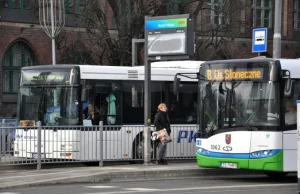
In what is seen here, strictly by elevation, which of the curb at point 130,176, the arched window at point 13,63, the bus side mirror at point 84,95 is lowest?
the curb at point 130,176

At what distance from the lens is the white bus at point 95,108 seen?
68.9 ft

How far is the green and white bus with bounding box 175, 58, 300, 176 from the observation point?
17672 millimetres

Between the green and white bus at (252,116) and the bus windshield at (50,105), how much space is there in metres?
4.28

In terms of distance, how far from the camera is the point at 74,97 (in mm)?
21672

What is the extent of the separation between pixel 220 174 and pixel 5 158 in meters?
5.51

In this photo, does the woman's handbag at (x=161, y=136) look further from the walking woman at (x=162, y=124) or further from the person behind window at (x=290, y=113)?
the person behind window at (x=290, y=113)

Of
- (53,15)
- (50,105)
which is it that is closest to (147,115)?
(50,105)

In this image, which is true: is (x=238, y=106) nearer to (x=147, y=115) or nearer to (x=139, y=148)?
(x=147, y=115)

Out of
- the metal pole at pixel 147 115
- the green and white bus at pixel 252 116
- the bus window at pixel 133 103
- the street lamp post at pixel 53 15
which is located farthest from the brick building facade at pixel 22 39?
the green and white bus at pixel 252 116

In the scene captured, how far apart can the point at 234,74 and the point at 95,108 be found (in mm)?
4981

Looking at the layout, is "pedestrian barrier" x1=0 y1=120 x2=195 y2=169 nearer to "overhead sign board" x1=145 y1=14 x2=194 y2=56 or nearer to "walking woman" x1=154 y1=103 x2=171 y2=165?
"walking woman" x1=154 y1=103 x2=171 y2=165

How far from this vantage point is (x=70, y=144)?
68.9 feet

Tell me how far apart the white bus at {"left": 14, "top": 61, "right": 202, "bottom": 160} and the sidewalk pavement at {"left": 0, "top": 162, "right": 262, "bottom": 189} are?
0.77 m

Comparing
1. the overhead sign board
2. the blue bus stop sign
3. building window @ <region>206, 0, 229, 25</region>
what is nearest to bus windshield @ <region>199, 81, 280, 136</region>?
the overhead sign board
